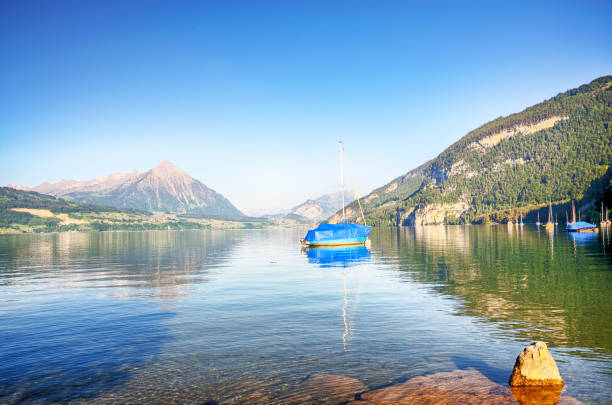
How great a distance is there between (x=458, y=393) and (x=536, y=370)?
3370mm

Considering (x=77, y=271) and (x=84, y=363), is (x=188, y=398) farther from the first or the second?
(x=77, y=271)

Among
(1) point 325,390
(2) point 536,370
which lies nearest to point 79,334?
(1) point 325,390

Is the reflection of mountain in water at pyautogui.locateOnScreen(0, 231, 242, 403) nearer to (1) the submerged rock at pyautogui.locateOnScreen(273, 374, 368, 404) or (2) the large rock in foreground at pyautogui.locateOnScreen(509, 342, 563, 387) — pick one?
(1) the submerged rock at pyautogui.locateOnScreen(273, 374, 368, 404)

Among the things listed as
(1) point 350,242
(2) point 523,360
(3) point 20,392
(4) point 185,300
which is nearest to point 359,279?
(4) point 185,300

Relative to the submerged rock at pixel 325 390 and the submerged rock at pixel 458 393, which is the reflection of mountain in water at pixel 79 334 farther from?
the submerged rock at pixel 458 393

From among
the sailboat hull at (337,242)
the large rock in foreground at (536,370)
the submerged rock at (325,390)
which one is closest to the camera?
the submerged rock at (325,390)

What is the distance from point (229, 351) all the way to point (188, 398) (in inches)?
228

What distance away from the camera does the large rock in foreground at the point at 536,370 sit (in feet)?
50.1

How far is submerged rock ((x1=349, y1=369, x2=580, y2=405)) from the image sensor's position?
14.0 m

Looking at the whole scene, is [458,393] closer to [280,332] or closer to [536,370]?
[536,370]

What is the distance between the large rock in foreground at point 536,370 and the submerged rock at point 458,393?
0.93 ft

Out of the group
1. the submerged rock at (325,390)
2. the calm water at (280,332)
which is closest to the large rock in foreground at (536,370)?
the calm water at (280,332)

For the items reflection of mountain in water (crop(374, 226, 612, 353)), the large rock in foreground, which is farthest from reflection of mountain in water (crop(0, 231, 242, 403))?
reflection of mountain in water (crop(374, 226, 612, 353))

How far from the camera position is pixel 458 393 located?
1469cm
